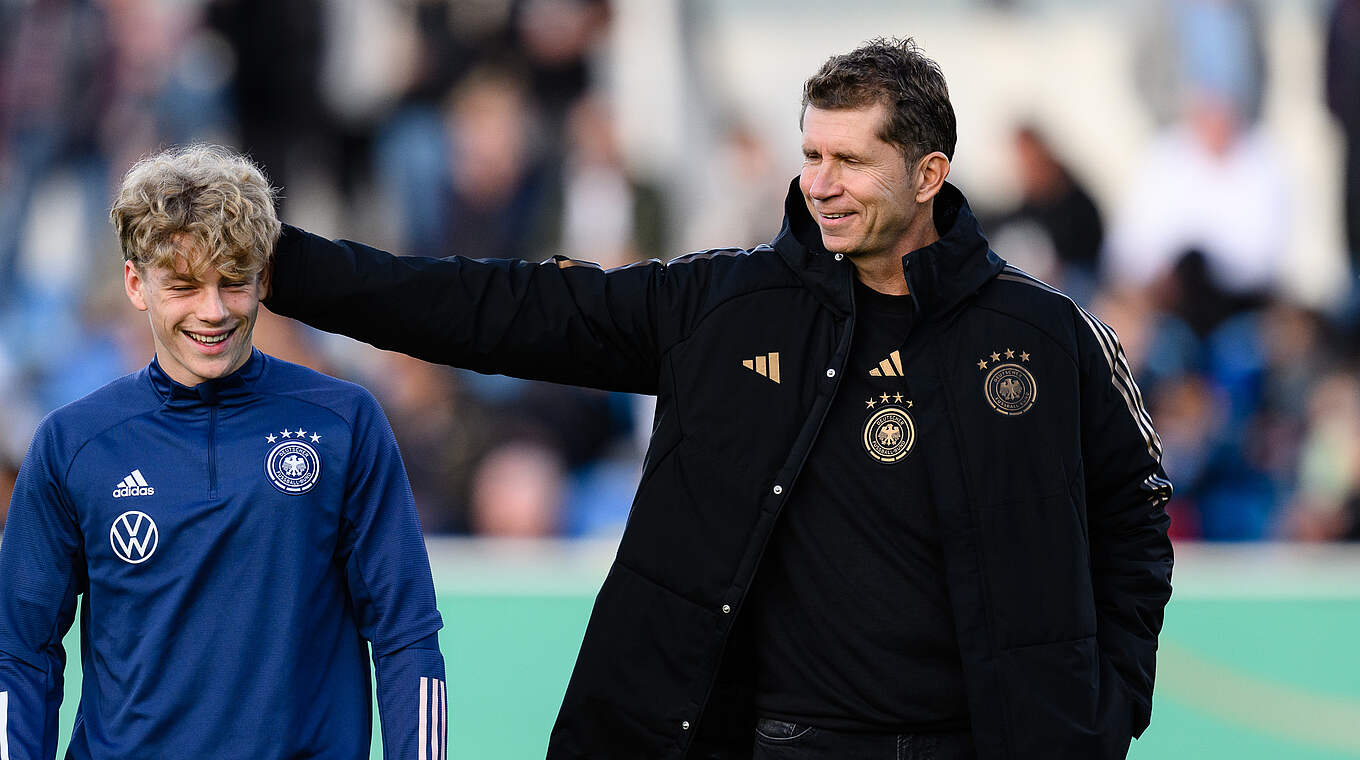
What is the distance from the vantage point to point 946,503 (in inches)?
106

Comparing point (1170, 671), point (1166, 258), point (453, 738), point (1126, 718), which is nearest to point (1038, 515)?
point (1126, 718)

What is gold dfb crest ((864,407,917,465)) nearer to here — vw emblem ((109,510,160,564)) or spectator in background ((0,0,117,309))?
vw emblem ((109,510,160,564))

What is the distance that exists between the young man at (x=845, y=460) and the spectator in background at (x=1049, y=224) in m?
5.50

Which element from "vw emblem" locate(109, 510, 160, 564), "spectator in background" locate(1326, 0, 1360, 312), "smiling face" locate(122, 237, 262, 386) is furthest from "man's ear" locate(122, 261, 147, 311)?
"spectator in background" locate(1326, 0, 1360, 312)

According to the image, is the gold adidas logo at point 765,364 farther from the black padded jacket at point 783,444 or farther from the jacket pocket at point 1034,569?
the jacket pocket at point 1034,569

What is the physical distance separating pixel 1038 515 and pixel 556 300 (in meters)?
0.93

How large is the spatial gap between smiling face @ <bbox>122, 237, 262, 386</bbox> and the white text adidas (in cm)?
18

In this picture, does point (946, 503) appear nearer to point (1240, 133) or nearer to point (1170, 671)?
point (1170, 671)

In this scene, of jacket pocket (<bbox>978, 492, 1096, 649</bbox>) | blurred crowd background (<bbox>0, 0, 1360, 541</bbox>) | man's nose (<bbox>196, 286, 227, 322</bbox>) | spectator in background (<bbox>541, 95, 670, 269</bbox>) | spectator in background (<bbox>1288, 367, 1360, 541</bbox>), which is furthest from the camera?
spectator in background (<bbox>541, 95, 670, 269</bbox>)

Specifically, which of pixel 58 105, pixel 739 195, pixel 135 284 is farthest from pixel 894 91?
pixel 58 105

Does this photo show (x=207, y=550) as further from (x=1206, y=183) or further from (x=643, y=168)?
(x=1206, y=183)

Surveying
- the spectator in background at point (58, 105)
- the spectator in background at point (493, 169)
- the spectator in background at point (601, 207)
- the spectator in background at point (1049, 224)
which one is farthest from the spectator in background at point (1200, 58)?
the spectator in background at point (58, 105)

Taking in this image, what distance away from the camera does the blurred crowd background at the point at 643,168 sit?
27.0 feet

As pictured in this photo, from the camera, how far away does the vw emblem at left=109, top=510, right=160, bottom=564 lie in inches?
98.1
